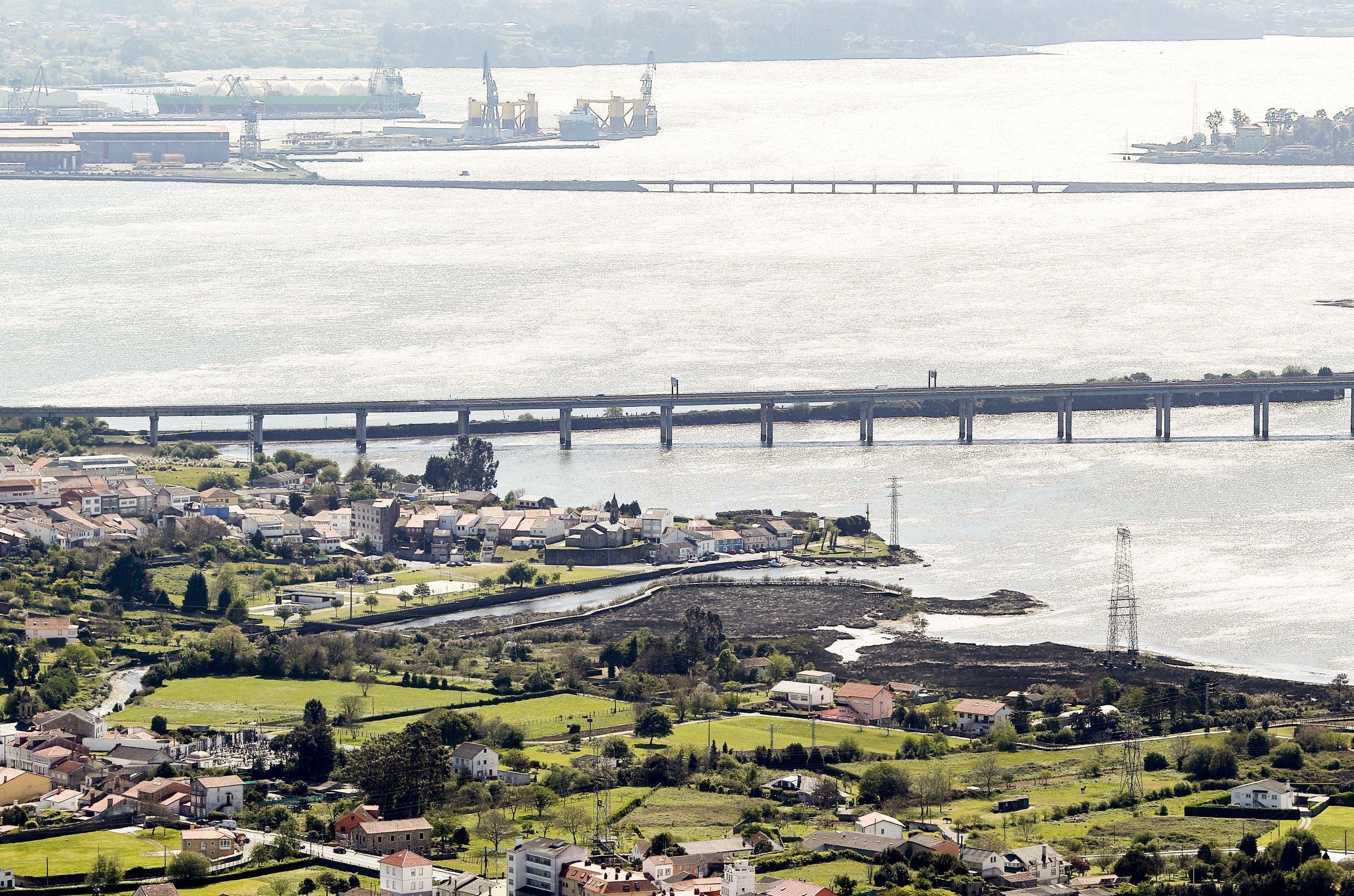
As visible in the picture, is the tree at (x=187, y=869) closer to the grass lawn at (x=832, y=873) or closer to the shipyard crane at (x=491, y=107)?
the grass lawn at (x=832, y=873)

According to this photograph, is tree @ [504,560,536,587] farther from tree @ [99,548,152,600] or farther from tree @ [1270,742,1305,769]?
tree @ [1270,742,1305,769]

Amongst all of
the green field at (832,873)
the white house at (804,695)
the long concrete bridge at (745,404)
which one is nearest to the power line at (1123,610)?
the white house at (804,695)

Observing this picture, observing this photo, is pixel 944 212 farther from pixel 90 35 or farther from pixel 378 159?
pixel 90 35

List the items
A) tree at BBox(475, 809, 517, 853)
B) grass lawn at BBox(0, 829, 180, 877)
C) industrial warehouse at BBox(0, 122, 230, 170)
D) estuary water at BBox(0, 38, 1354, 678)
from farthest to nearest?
industrial warehouse at BBox(0, 122, 230, 170), estuary water at BBox(0, 38, 1354, 678), tree at BBox(475, 809, 517, 853), grass lawn at BBox(0, 829, 180, 877)

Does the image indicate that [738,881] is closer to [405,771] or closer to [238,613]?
[405,771]

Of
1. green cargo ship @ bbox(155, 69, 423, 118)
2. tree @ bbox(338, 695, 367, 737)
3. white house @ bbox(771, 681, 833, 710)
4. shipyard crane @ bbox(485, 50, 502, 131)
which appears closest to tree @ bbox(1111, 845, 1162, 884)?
white house @ bbox(771, 681, 833, 710)
